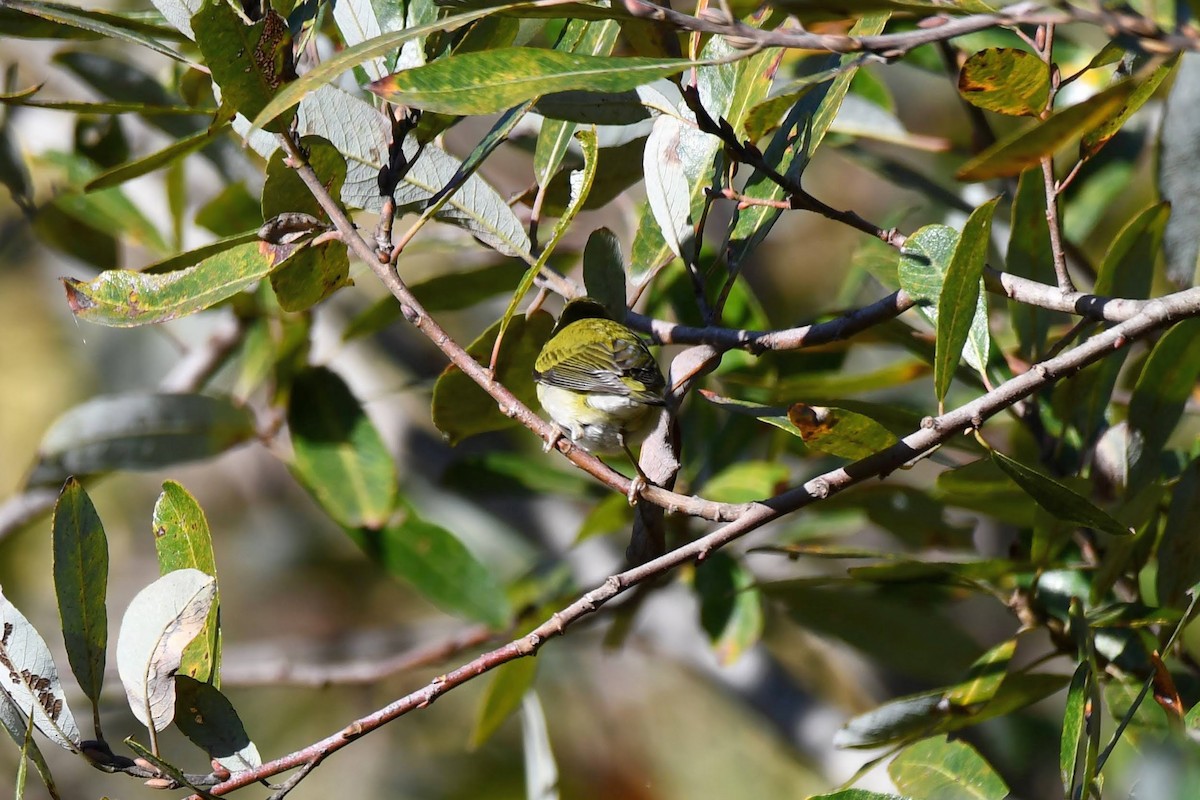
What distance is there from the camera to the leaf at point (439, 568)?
6.67 ft

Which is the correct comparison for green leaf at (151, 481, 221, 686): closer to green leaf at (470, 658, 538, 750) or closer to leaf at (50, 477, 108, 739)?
leaf at (50, 477, 108, 739)

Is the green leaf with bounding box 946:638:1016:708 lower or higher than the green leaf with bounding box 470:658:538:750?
higher

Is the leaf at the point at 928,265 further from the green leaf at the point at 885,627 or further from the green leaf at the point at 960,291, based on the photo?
the green leaf at the point at 885,627

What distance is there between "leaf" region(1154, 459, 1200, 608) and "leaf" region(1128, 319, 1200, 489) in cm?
11

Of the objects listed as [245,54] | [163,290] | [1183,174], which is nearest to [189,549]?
[163,290]

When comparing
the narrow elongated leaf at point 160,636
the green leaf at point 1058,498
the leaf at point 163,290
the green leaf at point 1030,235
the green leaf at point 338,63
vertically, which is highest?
the green leaf at point 338,63

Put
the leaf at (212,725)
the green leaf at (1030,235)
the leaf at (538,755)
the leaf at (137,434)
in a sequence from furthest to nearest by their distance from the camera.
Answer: the leaf at (538,755) < the leaf at (137,434) < the green leaf at (1030,235) < the leaf at (212,725)

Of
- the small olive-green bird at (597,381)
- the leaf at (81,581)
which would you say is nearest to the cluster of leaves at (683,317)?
the leaf at (81,581)

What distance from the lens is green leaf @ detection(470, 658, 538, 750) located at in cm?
191

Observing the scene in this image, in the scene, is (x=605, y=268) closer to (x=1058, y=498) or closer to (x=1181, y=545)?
(x=1058, y=498)

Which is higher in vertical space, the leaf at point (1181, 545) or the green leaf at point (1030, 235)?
the green leaf at point (1030, 235)

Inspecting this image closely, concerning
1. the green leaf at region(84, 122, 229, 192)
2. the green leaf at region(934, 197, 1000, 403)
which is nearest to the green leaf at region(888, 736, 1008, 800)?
the green leaf at region(934, 197, 1000, 403)

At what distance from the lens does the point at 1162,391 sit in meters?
1.37

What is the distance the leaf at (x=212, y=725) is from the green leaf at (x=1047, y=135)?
89cm
